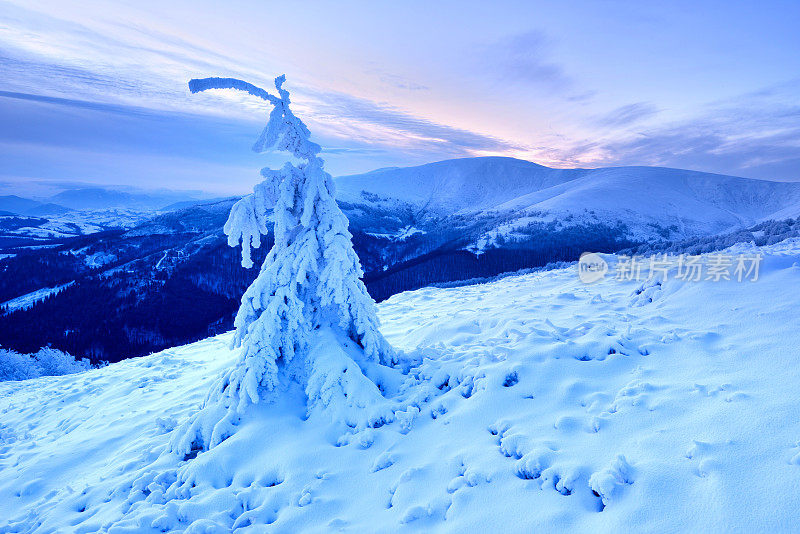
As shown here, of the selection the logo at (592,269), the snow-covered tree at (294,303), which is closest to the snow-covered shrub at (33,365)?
the snow-covered tree at (294,303)

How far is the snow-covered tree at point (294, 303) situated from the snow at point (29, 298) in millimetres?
148560

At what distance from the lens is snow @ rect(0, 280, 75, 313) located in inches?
4390

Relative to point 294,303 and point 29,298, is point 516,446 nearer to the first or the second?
point 294,303

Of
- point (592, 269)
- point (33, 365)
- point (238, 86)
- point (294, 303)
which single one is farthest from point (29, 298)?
point (592, 269)

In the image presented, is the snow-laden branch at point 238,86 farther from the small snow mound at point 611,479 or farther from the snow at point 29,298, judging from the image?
the snow at point 29,298

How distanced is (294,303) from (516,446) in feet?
18.8

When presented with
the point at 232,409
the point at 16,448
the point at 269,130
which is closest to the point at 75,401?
the point at 16,448

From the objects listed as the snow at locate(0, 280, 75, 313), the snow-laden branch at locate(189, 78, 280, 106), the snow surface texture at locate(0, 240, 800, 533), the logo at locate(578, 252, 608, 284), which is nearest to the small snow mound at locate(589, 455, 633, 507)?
the snow surface texture at locate(0, 240, 800, 533)

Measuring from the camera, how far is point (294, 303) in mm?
8820

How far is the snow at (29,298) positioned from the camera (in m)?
112

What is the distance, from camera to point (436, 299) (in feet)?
73.3

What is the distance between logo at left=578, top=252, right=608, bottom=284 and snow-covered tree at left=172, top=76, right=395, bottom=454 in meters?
A: 13.2

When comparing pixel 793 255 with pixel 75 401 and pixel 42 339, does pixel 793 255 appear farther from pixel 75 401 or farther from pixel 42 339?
pixel 42 339

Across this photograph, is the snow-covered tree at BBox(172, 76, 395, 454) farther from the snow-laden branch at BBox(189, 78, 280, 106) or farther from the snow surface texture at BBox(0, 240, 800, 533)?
the snow surface texture at BBox(0, 240, 800, 533)
